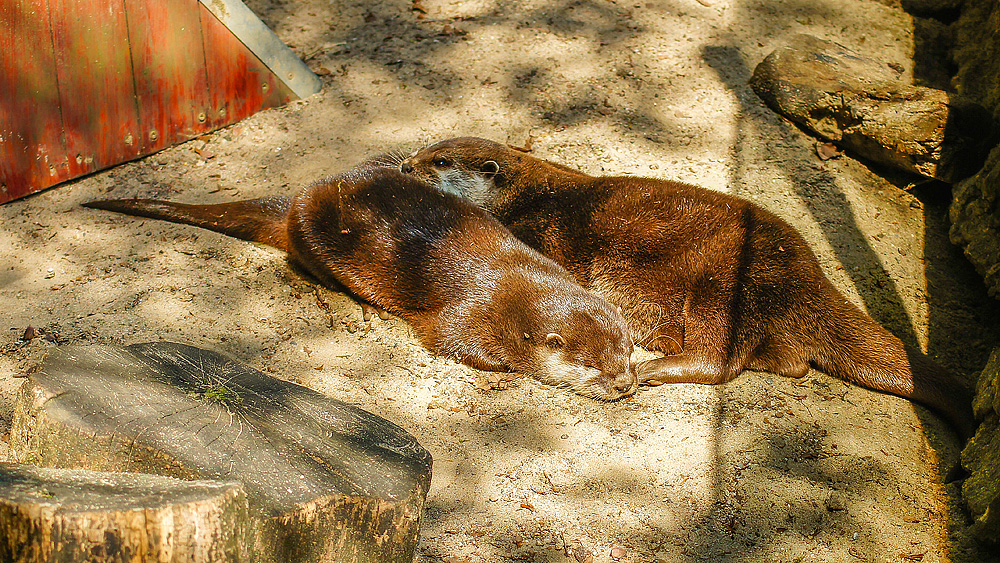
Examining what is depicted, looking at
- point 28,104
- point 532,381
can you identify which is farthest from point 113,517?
point 28,104

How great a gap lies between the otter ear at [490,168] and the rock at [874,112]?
1690 millimetres

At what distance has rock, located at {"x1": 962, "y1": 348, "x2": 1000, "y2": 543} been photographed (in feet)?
6.91

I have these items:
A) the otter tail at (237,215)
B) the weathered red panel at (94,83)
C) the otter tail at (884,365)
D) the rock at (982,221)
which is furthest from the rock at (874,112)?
the weathered red panel at (94,83)

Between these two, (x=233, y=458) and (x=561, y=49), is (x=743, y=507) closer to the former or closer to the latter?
(x=233, y=458)

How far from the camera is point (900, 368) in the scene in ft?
9.21

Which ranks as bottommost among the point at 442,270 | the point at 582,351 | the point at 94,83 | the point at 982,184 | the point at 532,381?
the point at 532,381

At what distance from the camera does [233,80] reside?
405cm

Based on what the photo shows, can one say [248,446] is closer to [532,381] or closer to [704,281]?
[532,381]

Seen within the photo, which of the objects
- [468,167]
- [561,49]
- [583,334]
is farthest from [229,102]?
[583,334]

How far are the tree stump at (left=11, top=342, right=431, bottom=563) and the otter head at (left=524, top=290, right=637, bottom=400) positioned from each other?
109cm

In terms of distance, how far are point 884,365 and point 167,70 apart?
11.2ft

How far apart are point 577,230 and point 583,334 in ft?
1.79

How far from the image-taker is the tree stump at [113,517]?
3.97 ft

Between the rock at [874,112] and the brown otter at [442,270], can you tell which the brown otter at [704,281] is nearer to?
the brown otter at [442,270]
